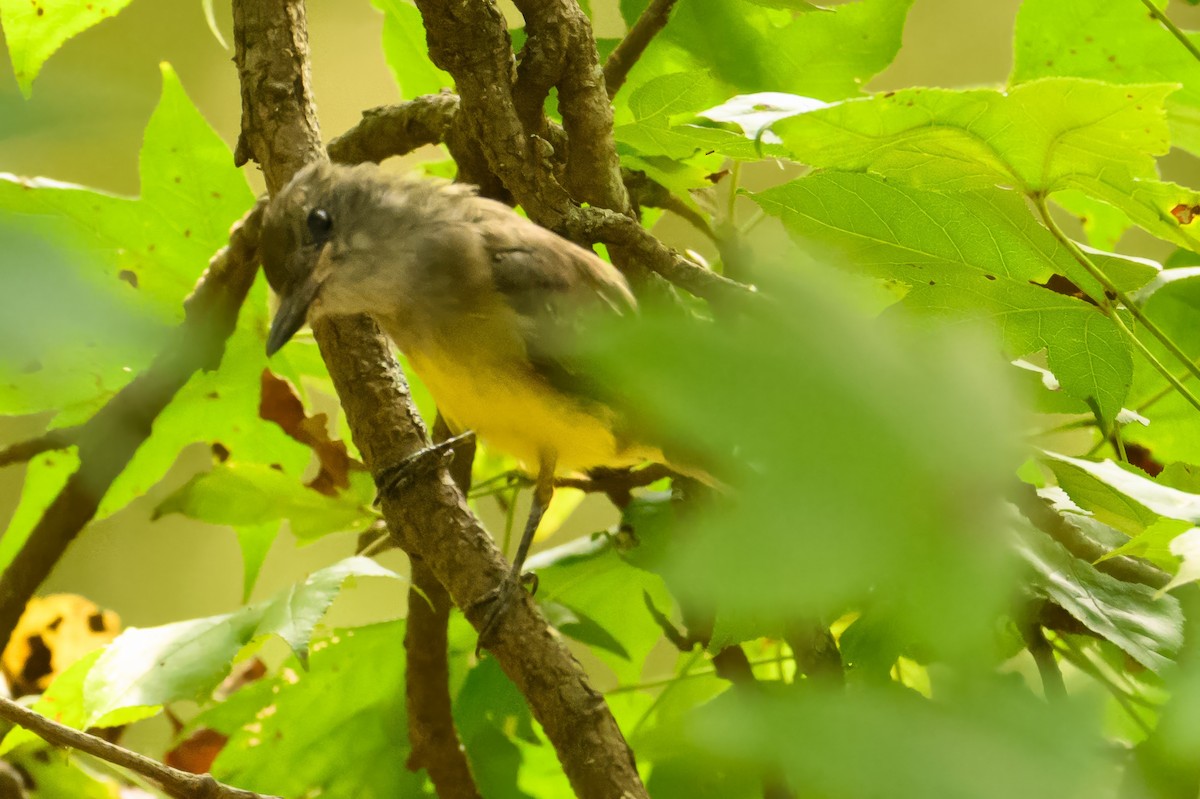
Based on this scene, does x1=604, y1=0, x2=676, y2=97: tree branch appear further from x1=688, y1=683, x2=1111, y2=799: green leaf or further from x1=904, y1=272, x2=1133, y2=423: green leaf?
x1=688, y1=683, x2=1111, y2=799: green leaf

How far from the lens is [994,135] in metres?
0.58

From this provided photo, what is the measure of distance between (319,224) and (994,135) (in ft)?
2.39

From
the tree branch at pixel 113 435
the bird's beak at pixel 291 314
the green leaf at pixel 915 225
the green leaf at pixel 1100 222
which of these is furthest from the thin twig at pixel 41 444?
the green leaf at pixel 1100 222

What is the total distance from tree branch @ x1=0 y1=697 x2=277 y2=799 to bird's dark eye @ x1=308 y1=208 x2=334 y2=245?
56cm

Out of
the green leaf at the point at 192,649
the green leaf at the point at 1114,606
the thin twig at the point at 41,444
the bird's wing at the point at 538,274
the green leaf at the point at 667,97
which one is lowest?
the green leaf at the point at 192,649

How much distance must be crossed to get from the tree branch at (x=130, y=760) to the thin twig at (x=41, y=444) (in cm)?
41

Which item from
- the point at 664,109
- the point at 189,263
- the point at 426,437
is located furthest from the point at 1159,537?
the point at 189,263

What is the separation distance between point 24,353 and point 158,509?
866 millimetres

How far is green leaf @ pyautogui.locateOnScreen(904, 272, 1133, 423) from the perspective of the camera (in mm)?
612

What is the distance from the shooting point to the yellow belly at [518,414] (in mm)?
1058

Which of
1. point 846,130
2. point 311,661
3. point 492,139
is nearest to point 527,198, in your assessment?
point 492,139

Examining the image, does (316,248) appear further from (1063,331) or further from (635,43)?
(1063,331)

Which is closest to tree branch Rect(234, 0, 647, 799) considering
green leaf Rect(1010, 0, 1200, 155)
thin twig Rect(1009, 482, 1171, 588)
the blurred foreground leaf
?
thin twig Rect(1009, 482, 1171, 588)

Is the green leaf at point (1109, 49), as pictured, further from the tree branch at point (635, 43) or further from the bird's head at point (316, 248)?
the bird's head at point (316, 248)
